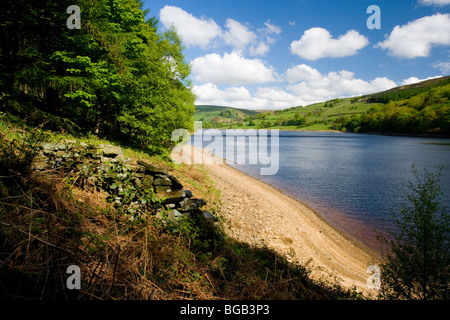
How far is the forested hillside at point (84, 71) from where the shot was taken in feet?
35.6

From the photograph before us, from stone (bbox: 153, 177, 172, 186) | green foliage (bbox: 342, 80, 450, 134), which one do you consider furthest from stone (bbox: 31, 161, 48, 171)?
green foliage (bbox: 342, 80, 450, 134)

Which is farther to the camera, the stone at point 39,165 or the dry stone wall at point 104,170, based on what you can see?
the dry stone wall at point 104,170

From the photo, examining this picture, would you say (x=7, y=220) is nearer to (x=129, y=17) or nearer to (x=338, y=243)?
(x=338, y=243)

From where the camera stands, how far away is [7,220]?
3.04 m

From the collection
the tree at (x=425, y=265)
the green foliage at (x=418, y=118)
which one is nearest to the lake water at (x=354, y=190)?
the tree at (x=425, y=265)

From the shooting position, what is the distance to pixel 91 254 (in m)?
3.36

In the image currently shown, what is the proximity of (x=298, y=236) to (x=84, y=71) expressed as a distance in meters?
18.3

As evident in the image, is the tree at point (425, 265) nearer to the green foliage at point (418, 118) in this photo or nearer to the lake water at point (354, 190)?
the lake water at point (354, 190)

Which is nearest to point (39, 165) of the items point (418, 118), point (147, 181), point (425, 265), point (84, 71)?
point (147, 181)

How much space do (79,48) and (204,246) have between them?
15543 millimetres

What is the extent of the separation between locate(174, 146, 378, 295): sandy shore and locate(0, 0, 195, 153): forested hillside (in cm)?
905

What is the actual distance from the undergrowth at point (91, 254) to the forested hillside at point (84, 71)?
23.5 feet

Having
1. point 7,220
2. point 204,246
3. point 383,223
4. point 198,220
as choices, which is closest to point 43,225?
point 7,220

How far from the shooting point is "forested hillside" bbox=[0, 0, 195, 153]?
10.9 m
